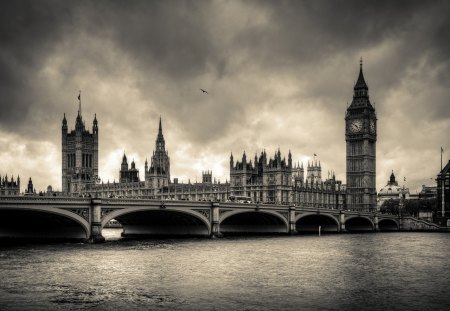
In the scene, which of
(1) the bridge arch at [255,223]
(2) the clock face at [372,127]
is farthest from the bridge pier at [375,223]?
(2) the clock face at [372,127]

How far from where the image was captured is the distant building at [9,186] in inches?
7259

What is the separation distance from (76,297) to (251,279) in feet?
36.1

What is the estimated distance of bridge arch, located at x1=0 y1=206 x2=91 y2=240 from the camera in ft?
174

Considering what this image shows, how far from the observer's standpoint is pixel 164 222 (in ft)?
259

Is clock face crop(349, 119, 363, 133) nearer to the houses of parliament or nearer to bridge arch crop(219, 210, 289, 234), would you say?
the houses of parliament

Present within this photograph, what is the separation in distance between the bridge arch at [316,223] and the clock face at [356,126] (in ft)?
185

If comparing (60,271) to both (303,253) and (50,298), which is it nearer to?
(50,298)

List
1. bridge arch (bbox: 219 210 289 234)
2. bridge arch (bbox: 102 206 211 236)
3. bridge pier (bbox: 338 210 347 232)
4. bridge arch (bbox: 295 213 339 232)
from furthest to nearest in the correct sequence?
bridge pier (bbox: 338 210 347 232) < bridge arch (bbox: 295 213 339 232) < bridge arch (bbox: 219 210 289 234) < bridge arch (bbox: 102 206 211 236)

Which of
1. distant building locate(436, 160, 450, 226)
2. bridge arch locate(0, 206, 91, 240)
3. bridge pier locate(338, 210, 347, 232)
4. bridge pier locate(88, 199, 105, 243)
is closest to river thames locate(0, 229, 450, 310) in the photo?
bridge pier locate(88, 199, 105, 243)

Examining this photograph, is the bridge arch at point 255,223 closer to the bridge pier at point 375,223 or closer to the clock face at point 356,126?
the bridge pier at point 375,223

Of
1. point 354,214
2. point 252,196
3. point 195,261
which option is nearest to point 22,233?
point 195,261

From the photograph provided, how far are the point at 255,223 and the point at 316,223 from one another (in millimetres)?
19321

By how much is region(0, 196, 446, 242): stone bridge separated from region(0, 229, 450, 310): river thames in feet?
10.7

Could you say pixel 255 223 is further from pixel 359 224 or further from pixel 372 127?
pixel 372 127
